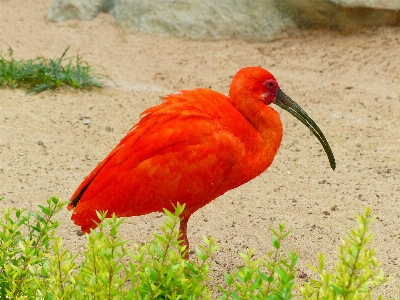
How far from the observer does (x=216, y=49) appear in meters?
7.90

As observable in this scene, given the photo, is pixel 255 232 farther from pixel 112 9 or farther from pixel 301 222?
pixel 112 9

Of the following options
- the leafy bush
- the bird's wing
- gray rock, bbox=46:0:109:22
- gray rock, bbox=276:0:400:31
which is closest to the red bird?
the bird's wing

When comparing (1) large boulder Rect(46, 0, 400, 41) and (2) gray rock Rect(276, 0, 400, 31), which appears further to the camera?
(1) large boulder Rect(46, 0, 400, 41)

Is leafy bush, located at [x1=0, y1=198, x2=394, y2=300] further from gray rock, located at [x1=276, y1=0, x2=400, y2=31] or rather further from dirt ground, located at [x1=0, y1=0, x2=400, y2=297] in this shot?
gray rock, located at [x1=276, y1=0, x2=400, y2=31]

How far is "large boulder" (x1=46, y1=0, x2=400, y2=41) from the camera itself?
305 inches

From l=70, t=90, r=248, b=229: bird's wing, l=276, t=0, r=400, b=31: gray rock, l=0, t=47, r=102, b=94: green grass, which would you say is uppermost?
l=70, t=90, r=248, b=229: bird's wing

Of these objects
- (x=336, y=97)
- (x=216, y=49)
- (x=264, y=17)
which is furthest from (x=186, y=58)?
(x=336, y=97)

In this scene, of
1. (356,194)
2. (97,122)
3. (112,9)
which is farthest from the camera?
(112,9)

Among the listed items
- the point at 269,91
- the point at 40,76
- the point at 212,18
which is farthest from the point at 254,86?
the point at 212,18

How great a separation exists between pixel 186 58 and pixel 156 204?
4587 millimetres

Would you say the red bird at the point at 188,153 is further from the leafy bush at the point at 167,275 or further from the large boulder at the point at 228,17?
the large boulder at the point at 228,17

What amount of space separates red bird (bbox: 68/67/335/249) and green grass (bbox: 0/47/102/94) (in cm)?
321

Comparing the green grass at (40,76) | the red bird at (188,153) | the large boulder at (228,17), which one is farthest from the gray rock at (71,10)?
the red bird at (188,153)

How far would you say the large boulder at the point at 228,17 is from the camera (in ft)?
25.4
